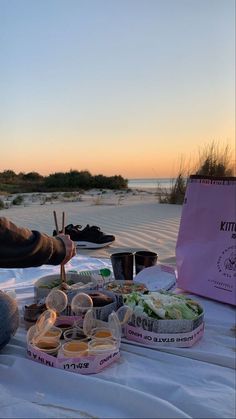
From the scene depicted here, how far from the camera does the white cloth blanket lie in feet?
4.60

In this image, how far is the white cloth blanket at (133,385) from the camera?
1.40 m

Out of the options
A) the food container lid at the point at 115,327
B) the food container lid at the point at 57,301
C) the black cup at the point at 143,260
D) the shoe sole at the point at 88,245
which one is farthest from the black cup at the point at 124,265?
the shoe sole at the point at 88,245

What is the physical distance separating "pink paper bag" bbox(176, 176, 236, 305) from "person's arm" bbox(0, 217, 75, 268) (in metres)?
0.97

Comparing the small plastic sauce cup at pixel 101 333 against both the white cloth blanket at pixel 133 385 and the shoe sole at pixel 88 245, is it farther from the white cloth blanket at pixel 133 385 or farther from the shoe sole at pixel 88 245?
the shoe sole at pixel 88 245

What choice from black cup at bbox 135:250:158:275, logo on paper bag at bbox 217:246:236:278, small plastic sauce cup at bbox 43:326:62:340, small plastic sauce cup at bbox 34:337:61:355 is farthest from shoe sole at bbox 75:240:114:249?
small plastic sauce cup at bbox 34:337:61:355

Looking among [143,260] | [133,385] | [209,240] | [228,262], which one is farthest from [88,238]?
[133,385]

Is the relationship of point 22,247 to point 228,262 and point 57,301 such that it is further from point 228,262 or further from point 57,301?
point 228,262

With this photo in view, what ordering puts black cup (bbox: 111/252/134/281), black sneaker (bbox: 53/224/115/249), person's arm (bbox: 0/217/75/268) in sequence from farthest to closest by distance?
black sneaker (bbox: 53/224/115/249), black cup (bbox: 111/252/134/281), person's arm (bbox: 0/217/75/268)

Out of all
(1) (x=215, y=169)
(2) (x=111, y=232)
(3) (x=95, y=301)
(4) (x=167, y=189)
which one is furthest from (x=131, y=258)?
(4) (x=167, y=189)

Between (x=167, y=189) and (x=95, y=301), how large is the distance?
24.9 ft

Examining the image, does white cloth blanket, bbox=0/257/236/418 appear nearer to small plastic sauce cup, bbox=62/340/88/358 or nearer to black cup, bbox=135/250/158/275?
small plastic sauce cup, bbox=62/340/88/358

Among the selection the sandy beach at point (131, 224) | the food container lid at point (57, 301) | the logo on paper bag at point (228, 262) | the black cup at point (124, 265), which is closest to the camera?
the food container lid at point (57, 301)

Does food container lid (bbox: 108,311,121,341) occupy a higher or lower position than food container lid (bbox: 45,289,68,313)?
lower

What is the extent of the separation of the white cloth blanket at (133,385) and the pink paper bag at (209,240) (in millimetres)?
455
